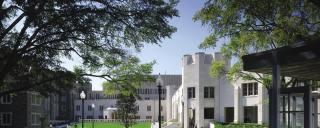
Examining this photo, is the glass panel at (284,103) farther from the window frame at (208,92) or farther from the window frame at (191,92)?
the window frame at (191,92)

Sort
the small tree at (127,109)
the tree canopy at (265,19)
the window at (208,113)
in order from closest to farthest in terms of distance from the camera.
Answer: the tree canopy at (265,19) < the window at (208,113) < the small tree at (127,109)

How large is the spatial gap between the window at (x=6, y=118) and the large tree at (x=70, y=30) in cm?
4800

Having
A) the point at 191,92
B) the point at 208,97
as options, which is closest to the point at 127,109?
the point at 191,92

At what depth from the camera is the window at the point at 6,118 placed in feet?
234

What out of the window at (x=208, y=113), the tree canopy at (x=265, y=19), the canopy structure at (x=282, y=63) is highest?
the tree canopy at (x=265, y=19)

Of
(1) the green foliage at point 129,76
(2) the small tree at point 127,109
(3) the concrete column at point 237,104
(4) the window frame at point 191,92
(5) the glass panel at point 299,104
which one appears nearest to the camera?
(5) the glass panel at point 299,104

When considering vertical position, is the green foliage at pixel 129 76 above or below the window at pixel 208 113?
above

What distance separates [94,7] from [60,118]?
122m

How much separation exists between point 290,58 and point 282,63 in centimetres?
25

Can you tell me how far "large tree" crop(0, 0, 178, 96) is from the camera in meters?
21.7

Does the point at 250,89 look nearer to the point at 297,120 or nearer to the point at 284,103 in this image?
the point at 297,120

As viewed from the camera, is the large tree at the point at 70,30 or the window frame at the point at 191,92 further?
the window frame at the point at 191,92

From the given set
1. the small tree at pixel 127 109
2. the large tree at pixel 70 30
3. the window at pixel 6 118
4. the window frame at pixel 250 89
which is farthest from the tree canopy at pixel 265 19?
the window at pixel 6 118

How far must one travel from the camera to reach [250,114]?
196 feet
